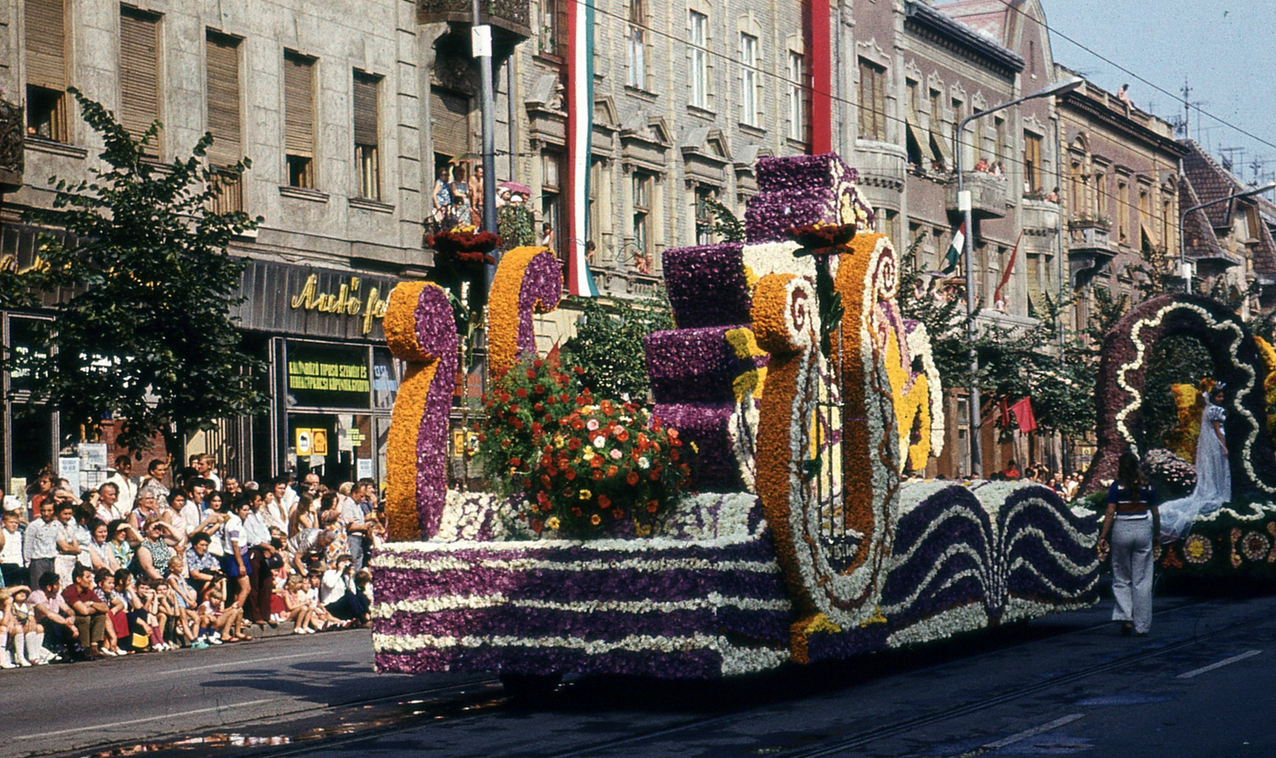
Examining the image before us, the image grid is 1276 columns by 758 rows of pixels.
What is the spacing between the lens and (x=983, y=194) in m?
46.6

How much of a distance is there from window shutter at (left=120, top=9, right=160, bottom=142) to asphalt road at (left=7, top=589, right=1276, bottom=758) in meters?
9.66

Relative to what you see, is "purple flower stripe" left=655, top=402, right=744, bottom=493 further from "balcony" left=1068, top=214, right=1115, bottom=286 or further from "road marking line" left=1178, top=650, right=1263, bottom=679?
"balcony" left=1068, top=214, right=1115, bottom=286

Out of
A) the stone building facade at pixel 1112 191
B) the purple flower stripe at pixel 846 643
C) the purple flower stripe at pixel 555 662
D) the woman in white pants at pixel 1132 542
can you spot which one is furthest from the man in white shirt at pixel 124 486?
the stone building facade at pixel 1112 191

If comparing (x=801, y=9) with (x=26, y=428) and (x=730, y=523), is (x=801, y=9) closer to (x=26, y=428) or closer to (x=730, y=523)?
(x=26, y=428)

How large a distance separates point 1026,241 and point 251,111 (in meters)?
29.8

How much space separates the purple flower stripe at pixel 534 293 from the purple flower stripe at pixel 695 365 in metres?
3.01

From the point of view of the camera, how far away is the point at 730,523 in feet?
40.5

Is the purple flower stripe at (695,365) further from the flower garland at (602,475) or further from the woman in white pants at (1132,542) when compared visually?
the flower garland at (602,475)

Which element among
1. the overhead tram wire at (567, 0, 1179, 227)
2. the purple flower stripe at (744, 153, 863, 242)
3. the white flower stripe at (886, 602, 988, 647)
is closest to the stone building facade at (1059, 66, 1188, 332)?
the overhead tram wire at (567, 0, 1179, 227)

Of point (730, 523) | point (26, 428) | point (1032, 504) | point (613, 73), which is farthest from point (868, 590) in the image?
point (613, 73)

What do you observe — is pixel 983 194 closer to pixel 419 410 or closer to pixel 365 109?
pixel 365 109

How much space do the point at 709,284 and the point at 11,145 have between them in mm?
9089

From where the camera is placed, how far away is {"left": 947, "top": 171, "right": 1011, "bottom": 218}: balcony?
46344 mm

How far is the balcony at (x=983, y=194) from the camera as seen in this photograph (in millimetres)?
46344
